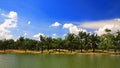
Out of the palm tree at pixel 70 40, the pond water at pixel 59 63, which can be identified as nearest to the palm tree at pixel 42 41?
the palm tree at pixel 70 40

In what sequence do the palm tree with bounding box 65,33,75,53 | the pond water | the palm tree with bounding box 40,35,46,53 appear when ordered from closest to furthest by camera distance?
the pond water, the palm tree with bounding box 65,33,75,53, the palm tree with bounding box 40,35,46,53

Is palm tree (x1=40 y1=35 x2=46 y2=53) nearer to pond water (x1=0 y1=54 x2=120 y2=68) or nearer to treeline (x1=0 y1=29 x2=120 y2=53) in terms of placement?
treeline (x1=0 y1=29 x2=120 y2=53)

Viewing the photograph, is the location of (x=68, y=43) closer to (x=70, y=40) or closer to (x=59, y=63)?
(x=70, y=40)

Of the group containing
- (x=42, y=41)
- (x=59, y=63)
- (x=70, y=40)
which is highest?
(x=70, y=40)

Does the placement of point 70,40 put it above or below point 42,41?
above

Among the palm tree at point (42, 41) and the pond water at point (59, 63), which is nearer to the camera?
the pond water at point (59, 63)

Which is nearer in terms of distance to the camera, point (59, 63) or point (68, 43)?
point (59, 63)

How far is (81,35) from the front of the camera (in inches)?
4887

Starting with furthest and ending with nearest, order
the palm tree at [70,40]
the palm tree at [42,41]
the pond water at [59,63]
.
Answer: the palm tree at [42,41]
the palm tree at [70,40]
the pond water at [59,63]

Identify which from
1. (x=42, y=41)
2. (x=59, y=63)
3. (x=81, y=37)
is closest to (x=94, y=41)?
(x=81, y=37)

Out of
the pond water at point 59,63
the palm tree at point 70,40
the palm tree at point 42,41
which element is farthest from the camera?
the palm tree at point 42,41

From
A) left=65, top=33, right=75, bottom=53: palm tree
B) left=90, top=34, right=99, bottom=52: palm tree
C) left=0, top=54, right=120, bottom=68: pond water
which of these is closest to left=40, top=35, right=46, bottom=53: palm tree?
left=65, top=33, right=75, bottom=53: palm tree

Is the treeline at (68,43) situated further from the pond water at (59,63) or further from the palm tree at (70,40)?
the pond water at (59,63)

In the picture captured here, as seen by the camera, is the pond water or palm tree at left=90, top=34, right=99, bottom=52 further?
palm tree at left=90, top=34, right=99, bottom=52
